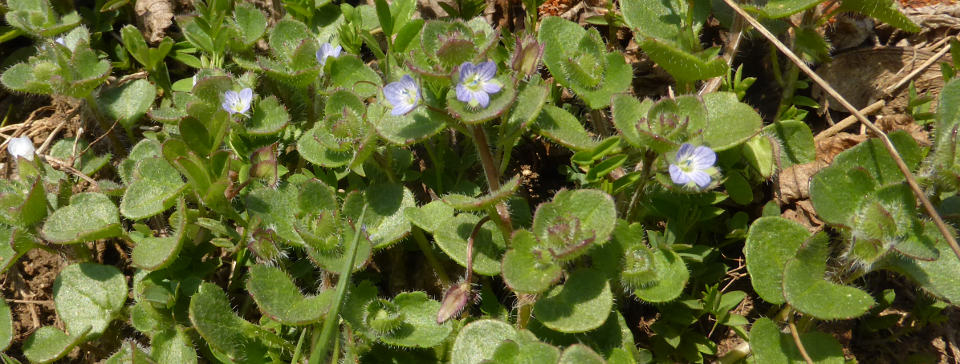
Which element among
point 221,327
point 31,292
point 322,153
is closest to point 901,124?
point 322,153

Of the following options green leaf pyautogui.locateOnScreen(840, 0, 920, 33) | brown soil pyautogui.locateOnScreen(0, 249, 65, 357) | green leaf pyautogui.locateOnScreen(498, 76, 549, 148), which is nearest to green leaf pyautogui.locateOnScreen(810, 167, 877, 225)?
green leaf pyautogui.locateOnScreen(840, 0, 920, 33)

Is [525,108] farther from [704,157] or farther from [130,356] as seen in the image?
[130,356]

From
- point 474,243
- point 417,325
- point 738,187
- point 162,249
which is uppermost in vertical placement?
point 738,187

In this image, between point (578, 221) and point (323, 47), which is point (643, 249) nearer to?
point (578, 221)

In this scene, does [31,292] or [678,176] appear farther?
[31,292]

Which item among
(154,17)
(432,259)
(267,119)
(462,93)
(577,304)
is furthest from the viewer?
(154,17)

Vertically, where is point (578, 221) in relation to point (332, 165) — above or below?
above

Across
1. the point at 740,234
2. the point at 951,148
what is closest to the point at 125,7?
the point at 740,234

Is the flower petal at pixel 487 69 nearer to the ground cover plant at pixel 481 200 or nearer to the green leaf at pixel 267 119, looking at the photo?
the ground cover plant at pixel 481 200
